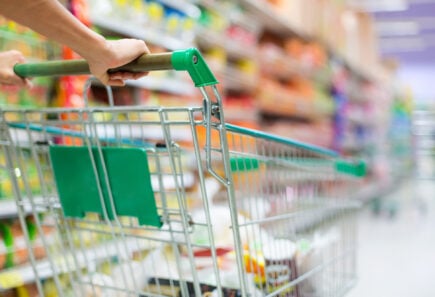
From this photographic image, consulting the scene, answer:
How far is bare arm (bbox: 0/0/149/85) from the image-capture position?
861 mm

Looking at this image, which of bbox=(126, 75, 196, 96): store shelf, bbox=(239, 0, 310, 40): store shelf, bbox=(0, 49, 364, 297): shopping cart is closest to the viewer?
bbox=(0, 49, 364, 297): shopping cart

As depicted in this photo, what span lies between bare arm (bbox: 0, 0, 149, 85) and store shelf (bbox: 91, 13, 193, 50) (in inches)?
53.7

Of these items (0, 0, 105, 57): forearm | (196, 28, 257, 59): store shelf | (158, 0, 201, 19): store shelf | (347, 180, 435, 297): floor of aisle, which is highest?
(158, 0, 201, 19): store shelf

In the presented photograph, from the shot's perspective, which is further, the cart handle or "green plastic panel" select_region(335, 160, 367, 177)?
"green plastic panel" select_region(335, 160, 367, 177)

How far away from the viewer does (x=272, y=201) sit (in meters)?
1.38

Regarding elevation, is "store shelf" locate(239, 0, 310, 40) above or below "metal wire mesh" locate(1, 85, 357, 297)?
above

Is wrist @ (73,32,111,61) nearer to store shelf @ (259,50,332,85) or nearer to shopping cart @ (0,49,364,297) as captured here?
shopping cart @ (0,49,364,297)

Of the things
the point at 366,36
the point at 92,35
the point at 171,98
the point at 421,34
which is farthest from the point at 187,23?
the point at 421,34

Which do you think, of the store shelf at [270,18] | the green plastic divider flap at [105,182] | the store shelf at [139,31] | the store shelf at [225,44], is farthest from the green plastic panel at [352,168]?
the store shelf at [270,18]

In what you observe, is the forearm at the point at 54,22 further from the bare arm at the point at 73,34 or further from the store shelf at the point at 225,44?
the store shelf at the point at 225,44

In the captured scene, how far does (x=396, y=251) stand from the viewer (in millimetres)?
3693

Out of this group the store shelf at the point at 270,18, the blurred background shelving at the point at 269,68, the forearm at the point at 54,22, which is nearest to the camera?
the forearm at the point at 54,22

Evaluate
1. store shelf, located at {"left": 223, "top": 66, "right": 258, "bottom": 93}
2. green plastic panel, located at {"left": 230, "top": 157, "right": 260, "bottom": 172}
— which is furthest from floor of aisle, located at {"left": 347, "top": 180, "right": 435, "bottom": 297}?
store shelf, located at {"left": 223, "top": 66, "right": 258, "bottom": 93}

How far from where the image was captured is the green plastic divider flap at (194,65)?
889mm
